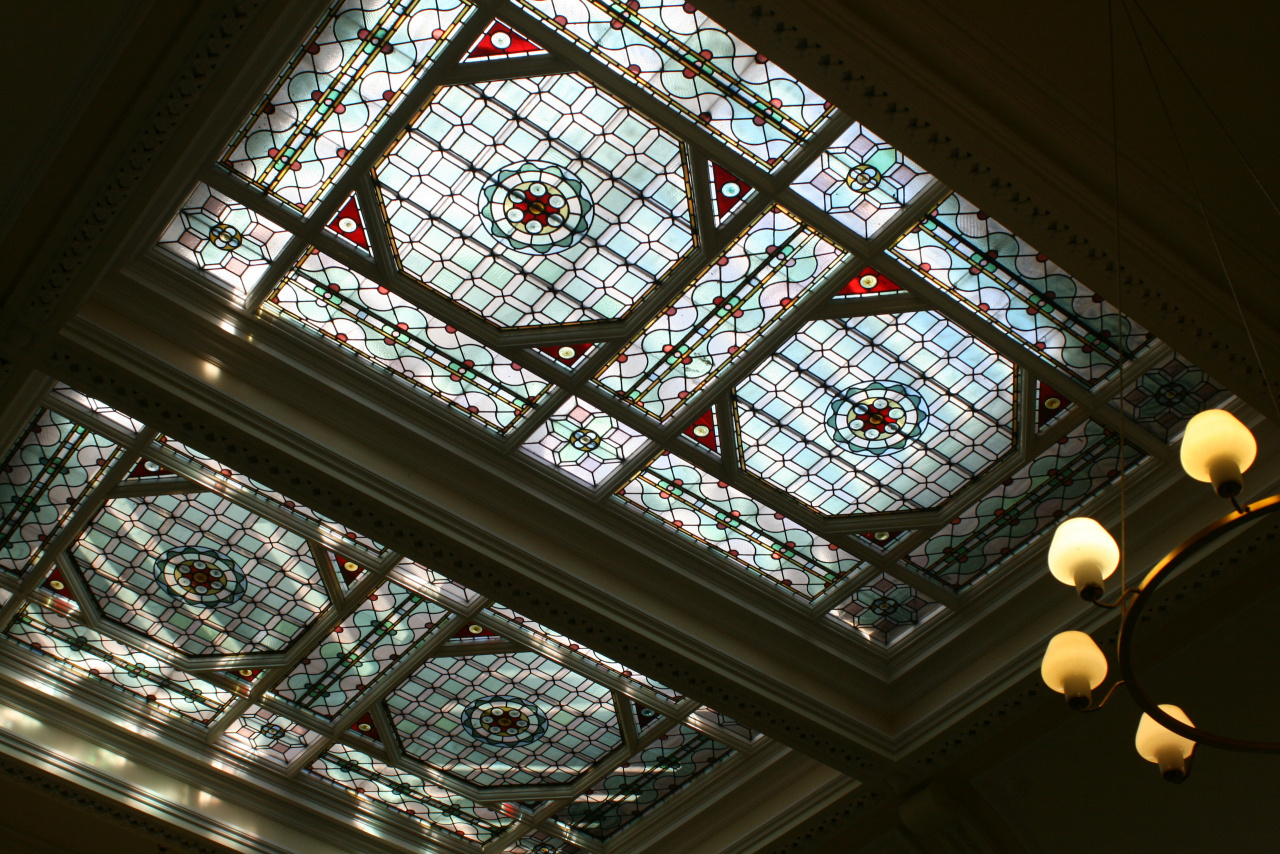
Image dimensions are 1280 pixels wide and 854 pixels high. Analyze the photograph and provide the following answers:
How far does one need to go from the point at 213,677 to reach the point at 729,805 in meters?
3.60

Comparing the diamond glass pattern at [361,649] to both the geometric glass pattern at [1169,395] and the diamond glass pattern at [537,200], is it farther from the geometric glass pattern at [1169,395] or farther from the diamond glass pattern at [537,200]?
the geometric glass pattern at [1169,395]

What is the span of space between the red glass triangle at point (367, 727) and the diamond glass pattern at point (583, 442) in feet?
8.61

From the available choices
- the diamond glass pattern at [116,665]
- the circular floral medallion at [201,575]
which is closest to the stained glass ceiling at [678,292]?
the circular floral medallion at [201,575]

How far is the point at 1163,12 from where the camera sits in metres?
4.30

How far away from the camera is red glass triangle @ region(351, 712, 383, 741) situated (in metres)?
7.87

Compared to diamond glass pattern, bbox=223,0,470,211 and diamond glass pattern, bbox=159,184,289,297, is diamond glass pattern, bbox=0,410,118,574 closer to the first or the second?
diamond glass pattern, bbox=159,184,289,297

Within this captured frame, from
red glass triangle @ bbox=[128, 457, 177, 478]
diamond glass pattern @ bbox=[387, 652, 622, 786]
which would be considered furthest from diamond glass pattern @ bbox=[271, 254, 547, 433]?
diamond glass pattern @ bbox=[387, 652, 622, 786]

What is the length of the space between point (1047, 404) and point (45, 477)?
553 cm

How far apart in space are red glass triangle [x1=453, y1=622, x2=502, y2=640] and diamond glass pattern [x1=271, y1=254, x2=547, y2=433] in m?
1.62

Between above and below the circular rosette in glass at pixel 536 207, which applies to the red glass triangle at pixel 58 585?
below

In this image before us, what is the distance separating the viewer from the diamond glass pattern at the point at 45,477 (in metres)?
6.37

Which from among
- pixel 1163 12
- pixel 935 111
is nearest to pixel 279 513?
pixel 935 111

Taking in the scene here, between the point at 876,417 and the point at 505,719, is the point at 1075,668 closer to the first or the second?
the point at 876,417

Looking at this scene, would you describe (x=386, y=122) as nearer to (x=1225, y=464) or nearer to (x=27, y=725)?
(x=1225, y=464)
